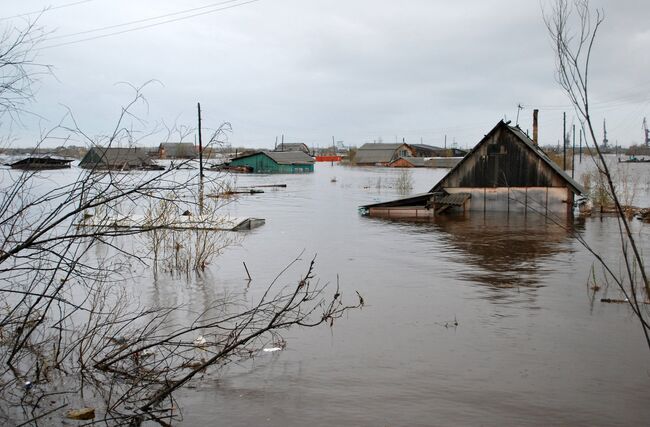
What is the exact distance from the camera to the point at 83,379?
934 centimetres

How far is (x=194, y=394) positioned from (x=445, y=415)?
3742mm

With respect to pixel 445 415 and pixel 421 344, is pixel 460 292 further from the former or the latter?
pixel 445 415

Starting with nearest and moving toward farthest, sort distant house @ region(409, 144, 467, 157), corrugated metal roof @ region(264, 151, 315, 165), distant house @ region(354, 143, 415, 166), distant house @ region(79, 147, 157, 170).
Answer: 1. distant house @ region(79, 147, 157, 170)
2. corrugated metal roof @ region(264, 151, 315, 165)
3. distant house @ region(354, 143, 415, 166)
4. distant house @ region(409, 144, 467, 157)

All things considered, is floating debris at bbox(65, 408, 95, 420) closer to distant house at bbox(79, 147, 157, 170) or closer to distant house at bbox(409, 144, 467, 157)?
distant house at bbox(79, 147, 157, 170)

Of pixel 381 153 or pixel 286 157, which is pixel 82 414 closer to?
pixel 286 157

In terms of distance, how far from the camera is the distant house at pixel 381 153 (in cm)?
13038

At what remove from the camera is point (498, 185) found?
3600cm

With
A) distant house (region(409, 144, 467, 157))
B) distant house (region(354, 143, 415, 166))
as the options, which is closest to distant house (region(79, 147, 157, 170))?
distant house (region(354, 143, 415, 166))

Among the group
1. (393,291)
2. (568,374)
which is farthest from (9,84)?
(393,291)

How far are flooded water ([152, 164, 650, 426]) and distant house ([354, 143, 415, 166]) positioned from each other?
108 meters

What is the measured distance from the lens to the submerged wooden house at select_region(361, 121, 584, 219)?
3409 cm

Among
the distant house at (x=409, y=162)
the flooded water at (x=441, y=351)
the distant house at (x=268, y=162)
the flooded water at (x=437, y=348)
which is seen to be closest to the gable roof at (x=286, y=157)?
the distant house at (x=268, y=162)

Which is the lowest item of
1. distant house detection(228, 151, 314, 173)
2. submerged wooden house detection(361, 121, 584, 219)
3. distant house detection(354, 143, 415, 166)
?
submerged wooden house detection(361, 121, 584, 219)

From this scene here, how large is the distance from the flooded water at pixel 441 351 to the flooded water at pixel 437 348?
0.10 ft
